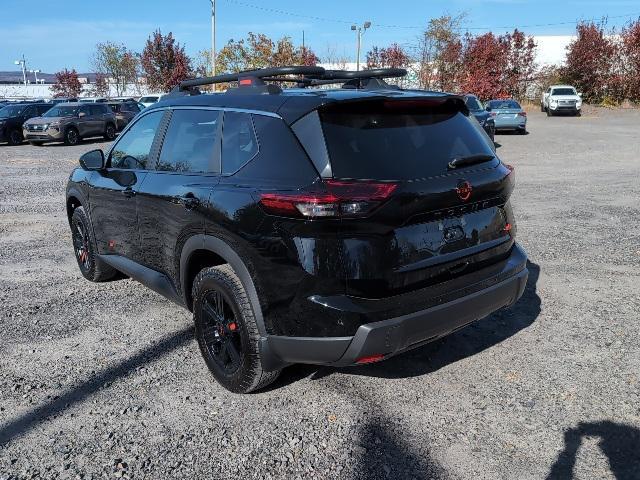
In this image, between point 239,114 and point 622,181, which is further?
point 622,181

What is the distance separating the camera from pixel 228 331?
11.8ft

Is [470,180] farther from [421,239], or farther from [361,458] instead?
[361,458]

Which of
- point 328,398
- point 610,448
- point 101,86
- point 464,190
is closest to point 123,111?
point 328,398

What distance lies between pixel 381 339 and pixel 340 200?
74 centimetres

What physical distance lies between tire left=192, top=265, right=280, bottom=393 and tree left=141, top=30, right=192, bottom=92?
47.5 m

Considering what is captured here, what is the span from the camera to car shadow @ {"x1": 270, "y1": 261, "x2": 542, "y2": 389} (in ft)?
13.0

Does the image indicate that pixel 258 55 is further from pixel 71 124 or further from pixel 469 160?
pixel 469 160

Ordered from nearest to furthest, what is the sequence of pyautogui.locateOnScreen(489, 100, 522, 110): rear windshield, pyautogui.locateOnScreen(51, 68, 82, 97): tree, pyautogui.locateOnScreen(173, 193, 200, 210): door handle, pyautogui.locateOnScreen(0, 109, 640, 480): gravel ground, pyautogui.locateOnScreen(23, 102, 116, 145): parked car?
pyautogui.locateOnScreen(0, 109, 640, 480): gravel ground, pyautogui.locateOnScreen(173, 193, 200, 210): door handle, pyautogui.locateOnScreen(23, 102, 116, 145): parked car, pyautogui.locateOnScreen(489, 100, 522, 110): rear windshield, pyautogui.locateOnScreen(51, 68, 82, 97): tree

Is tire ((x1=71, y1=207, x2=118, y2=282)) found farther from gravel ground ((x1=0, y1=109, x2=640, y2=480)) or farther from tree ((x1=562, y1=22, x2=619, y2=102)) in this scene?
tree ((x1=562, y1=22, x2=619, y2=102))

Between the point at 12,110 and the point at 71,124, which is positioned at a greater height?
the point at 12,110

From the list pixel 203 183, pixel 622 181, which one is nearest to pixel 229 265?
pixel 203 183

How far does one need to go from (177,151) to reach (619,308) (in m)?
3.82

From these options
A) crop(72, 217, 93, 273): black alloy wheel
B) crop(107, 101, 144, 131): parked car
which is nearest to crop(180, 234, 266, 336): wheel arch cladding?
crop(72, 217, 93, 273): black alloy wheel

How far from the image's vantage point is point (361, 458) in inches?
120
